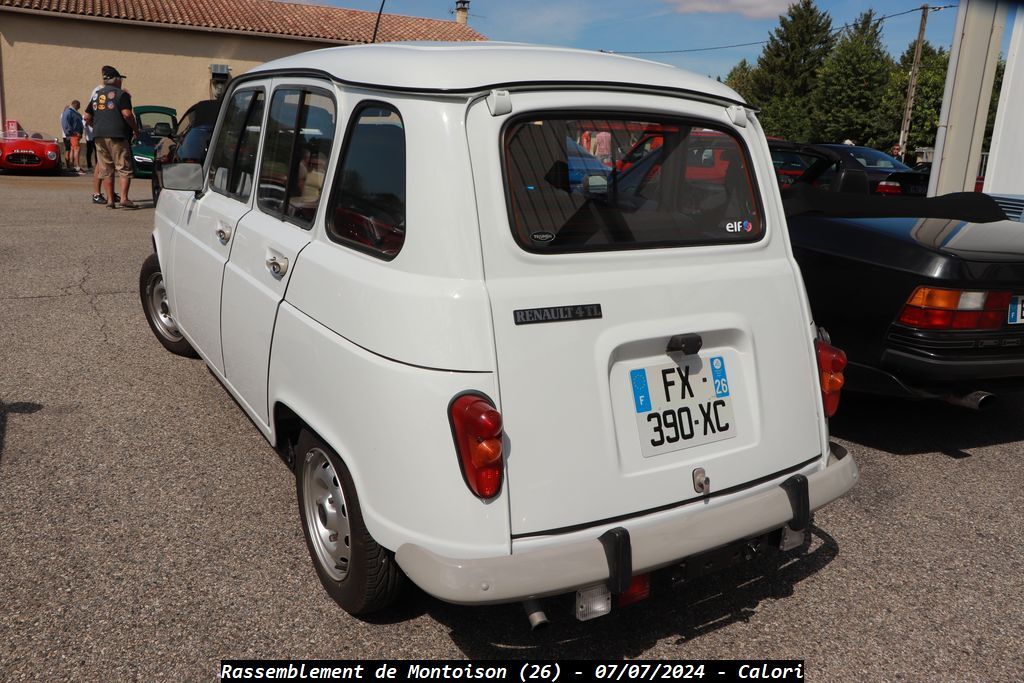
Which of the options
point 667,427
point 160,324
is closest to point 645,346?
point 667,427

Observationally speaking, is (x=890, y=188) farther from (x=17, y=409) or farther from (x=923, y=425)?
(x=17, y=409)

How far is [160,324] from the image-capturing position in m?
5.63

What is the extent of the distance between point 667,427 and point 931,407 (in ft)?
11.6

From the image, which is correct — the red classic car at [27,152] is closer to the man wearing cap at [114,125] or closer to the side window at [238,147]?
the man wearing cap at [114,125]

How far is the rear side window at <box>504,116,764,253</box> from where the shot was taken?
8.09 ft

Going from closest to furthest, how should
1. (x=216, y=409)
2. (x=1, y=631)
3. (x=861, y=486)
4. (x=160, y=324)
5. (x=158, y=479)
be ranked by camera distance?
(x=1, y=631)
(x=158, y=479)
(x=861, y=486)
(x=216, y=409)
(x=160, y=324)

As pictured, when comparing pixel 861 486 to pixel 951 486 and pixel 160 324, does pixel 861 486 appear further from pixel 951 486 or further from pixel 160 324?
pixel 160 324

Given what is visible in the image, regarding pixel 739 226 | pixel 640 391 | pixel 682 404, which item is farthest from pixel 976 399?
pixel 640 391

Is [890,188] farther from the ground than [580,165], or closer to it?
closer to it

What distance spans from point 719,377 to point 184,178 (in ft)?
9.79

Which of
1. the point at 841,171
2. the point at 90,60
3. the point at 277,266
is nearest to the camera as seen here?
the point at 277,266

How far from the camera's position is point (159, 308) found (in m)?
5.68

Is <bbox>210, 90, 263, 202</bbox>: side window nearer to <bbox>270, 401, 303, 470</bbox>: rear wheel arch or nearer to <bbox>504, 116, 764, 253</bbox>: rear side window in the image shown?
<bbox>270, 401, 303, 470</bbox>: rear wheel arch

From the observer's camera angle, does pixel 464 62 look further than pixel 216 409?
No
